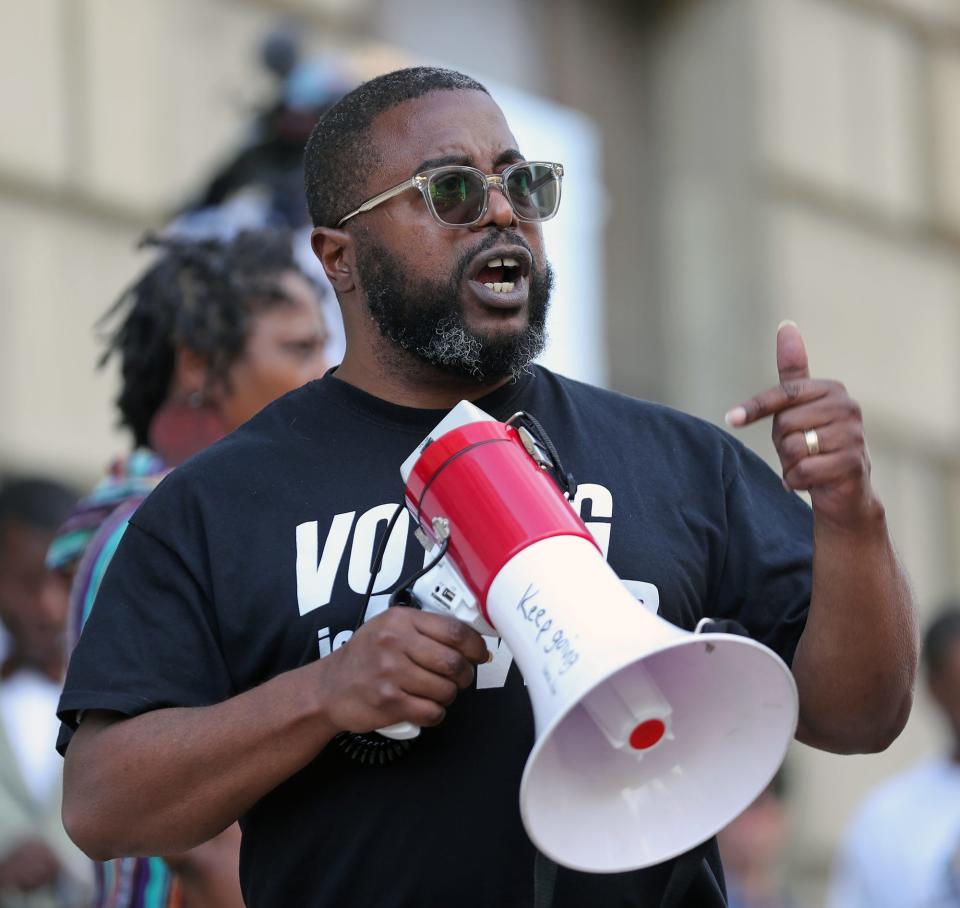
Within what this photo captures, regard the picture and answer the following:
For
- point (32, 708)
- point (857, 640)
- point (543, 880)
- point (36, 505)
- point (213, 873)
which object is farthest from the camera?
point (36, 505)

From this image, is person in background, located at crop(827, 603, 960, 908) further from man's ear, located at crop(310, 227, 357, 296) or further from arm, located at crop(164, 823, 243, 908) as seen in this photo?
man's ear, located at crop(310, 227, 357, 296)

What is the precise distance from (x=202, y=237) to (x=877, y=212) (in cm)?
683

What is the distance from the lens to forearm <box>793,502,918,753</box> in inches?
108

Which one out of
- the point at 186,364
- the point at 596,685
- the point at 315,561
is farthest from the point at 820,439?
the point at 186,364

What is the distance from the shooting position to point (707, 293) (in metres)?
10.6

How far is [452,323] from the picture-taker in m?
3.00

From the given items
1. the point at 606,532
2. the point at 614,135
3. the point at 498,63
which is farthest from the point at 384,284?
the point at 614,135

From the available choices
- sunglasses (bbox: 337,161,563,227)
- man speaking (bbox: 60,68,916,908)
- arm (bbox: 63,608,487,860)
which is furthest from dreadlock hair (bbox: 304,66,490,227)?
arm (bbox: 63,608,487,860)

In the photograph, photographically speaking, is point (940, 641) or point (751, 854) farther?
point (940, 641)

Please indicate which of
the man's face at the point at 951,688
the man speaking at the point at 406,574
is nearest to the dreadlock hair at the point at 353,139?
the man speaking at the point at 406,574

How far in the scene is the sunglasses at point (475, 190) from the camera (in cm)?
300

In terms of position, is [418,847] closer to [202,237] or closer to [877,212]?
[202,237]

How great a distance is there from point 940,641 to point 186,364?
3648 mm

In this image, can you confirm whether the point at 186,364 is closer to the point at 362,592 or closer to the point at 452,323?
the point at 452,323
